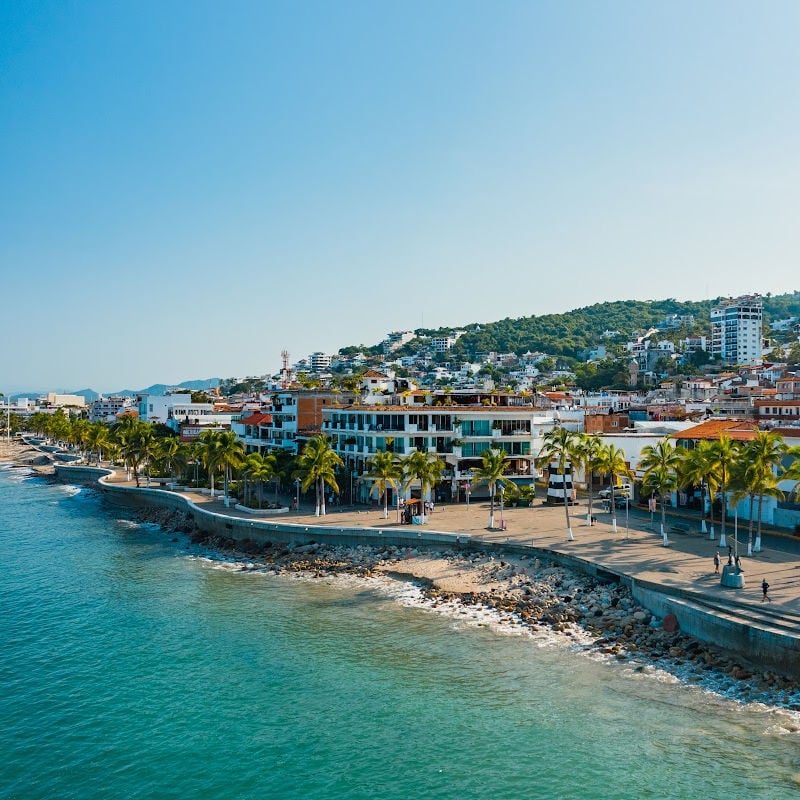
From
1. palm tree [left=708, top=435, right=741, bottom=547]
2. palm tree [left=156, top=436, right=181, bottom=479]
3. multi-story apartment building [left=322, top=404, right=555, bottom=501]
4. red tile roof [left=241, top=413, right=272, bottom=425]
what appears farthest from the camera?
red tile roof [left=241, top=413, right=272, bottom=425]

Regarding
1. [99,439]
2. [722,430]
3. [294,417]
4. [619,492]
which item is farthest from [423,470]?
[99,439]

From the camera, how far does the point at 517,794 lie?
24484 millimetres

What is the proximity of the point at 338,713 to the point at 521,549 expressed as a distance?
72.2 feet

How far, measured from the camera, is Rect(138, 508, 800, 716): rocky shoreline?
32.2 metres

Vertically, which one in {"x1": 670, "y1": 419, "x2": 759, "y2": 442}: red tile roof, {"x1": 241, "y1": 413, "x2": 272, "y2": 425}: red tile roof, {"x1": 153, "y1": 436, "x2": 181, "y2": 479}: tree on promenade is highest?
{"x1": 241, "y1": 413, "x2": 272, "y2": 425}: red tile roof

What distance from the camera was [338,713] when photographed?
99.8 feet

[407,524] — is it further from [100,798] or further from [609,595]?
[100,798]

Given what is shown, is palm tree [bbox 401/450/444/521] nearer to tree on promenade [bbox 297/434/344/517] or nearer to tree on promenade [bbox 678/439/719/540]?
tree on promenade [bbox 297/434/344/517]

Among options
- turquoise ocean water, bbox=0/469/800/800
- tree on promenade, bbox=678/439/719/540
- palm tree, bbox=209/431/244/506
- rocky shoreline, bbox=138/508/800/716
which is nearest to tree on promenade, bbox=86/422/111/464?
palm tree, bbox=209/431/244/506

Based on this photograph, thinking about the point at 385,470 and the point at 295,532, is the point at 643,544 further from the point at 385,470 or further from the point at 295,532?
the point at 295,532

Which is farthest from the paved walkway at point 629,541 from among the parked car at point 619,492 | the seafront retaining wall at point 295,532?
the parked car at point 619,492

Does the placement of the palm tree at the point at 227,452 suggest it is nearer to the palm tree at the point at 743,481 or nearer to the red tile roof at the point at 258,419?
the red tile roof at the point at 258,419

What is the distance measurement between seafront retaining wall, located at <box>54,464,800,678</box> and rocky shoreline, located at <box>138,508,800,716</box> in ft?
1.79

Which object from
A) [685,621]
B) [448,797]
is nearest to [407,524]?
[685,621]
